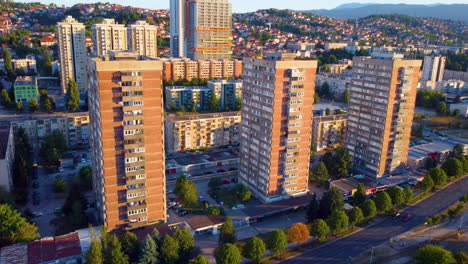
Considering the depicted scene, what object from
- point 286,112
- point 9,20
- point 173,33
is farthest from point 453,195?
point 9,20

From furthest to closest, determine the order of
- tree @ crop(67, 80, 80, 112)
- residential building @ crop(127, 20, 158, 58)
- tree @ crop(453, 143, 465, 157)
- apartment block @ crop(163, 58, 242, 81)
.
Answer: residential building @ crop(127, 20, 158, 58), apartment block @ crop(163, 58, 242, 81), tree @ crop(67, 80, 80, 112), tree @ crop(453, 143, 465, 157)

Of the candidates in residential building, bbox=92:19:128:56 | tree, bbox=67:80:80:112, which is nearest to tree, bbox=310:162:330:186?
tree, bbox=67:80:80:112

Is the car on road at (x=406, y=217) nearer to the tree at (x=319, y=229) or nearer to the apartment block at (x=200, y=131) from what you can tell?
the tree at (x=319, y=229)

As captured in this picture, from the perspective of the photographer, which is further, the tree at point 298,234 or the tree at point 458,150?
the tree at point 458,150

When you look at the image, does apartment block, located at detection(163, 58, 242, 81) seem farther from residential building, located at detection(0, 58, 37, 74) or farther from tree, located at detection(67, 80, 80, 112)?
residential building, located at detection(0, 58, 37, 74)

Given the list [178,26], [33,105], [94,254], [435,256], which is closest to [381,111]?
[435,256]

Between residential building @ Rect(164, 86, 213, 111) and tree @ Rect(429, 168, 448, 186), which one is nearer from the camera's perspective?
tree @ Rect(429, 168, 448, 186)

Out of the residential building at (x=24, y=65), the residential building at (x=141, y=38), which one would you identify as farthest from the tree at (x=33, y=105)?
the residential building at (x=24, y=65)
